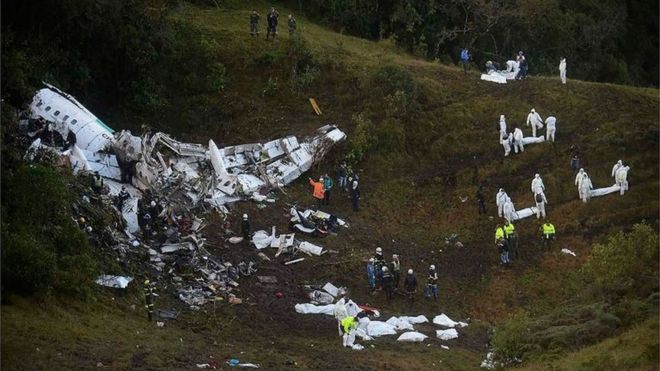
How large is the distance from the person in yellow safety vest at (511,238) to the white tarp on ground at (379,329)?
6.42 meters

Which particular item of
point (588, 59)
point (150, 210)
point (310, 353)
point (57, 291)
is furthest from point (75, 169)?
point (588, 59)

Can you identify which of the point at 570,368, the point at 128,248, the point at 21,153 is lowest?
the point at 570,368

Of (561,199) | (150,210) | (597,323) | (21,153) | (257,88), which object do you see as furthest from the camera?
(257,88)

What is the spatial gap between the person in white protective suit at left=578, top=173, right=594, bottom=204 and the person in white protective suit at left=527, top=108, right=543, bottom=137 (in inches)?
162

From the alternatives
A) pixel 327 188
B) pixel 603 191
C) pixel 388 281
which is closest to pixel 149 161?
pixel 327 188

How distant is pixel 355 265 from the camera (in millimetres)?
33969

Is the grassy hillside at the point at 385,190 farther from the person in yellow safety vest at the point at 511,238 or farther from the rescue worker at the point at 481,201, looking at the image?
the person in yellow safety vest at the point at 511,238

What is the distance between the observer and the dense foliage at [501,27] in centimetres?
5088

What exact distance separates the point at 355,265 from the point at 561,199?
28.5ft

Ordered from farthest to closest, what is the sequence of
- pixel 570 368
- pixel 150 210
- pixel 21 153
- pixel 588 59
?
pixel 588 59, pixel 150 210, pixel 21 153, pixel 570 368

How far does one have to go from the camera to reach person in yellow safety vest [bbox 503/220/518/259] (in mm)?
34531

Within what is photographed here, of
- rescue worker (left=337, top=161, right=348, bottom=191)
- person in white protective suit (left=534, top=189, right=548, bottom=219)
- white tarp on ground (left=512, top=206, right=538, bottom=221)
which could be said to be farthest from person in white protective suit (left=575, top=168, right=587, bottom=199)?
rescue worker (left=337, top=161, right=348, bottom=191)

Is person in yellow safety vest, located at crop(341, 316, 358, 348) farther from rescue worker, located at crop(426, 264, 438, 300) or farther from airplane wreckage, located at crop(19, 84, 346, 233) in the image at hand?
airplane wreckage, located at crop(19, 84, 346, 233)

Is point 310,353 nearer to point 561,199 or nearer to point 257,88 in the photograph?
point 561,199
